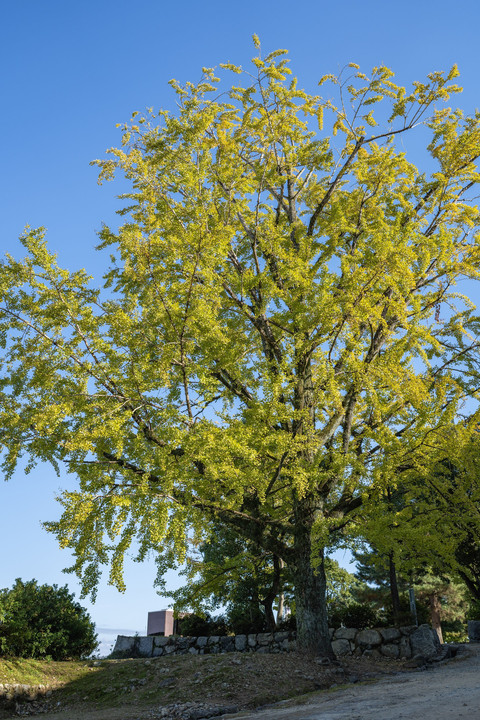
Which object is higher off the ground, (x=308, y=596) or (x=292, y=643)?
(x=308, y=596)

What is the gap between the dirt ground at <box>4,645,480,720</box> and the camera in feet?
A: 16.7

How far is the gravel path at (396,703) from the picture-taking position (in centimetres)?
438

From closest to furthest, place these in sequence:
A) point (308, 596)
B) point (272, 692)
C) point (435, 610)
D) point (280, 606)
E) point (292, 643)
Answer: point (272, 692) → point (308, 596) → point (292, 643) → point (280, 606) → point (435, 610)

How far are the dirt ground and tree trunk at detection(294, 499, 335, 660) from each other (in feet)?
1.11

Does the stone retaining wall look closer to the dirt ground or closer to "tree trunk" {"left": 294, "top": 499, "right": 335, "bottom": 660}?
the dirt ground

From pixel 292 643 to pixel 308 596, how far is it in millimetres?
3971

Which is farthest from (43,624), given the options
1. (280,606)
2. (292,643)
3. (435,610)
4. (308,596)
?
(435,610)

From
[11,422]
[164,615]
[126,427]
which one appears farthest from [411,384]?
[164,615]

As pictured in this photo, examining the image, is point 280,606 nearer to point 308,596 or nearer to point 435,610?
point 435,610

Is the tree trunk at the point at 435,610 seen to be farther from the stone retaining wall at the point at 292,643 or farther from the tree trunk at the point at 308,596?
the tree trunk at the point at 308,596

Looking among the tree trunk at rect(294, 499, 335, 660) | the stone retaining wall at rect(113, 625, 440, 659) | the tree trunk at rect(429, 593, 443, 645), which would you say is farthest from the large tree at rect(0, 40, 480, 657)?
the tree trunk at rect(429, 593, 443, 645)

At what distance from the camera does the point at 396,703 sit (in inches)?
210

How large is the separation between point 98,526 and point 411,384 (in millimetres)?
5280

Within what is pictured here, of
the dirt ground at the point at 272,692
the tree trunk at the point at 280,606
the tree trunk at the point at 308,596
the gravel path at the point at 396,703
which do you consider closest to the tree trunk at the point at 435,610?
the tree trunk at the point at 280,606
